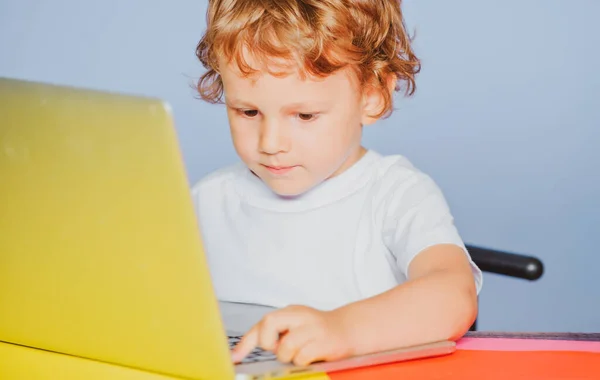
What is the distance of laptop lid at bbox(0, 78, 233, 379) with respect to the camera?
69cm

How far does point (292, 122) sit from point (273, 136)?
0.10ft

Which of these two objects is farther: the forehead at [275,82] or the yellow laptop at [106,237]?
the forehead at [275,82]

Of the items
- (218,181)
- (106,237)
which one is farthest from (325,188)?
(106,237)

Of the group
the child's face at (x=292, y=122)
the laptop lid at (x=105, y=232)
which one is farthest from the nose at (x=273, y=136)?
the laptop lid at (x=105, y=232)

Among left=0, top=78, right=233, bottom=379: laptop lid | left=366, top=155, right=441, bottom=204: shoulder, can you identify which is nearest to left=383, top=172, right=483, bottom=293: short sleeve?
left=366, top=155, right=441, bottom=204: shoulder

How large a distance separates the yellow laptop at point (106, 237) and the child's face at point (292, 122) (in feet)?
1.34

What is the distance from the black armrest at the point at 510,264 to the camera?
4.58ft

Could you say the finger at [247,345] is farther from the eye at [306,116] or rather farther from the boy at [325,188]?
the eye at [306,116]

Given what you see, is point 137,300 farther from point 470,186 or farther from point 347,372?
point 470,186

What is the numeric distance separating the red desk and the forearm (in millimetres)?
27

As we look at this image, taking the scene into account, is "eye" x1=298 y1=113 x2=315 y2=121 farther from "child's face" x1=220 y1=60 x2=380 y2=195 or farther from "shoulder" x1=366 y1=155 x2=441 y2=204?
"shoulder" x1=366 y1=155 x2=441 y2=204

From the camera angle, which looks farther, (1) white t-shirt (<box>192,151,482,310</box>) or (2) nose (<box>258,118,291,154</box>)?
(1) white t-shirt (<box>192,151,482,310</box>)

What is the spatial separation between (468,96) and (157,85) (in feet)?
2.41

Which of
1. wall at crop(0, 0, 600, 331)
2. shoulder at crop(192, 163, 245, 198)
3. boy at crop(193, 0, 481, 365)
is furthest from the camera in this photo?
wall at crop(0, 0, 600, 331)
